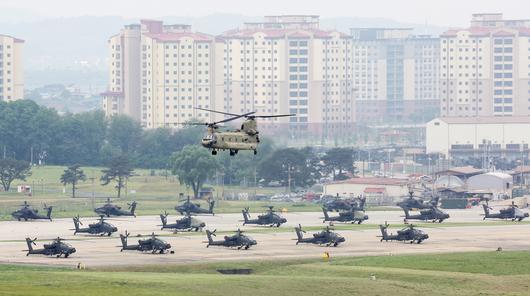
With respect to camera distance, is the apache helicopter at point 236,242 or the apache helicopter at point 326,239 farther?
the apache helicopter at point 326,239

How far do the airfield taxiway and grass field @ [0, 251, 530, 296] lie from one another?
6.40 m

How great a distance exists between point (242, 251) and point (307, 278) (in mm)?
24981

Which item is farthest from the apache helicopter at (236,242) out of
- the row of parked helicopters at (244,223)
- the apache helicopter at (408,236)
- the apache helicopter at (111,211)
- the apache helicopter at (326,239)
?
the apache helicopter at (111,211)

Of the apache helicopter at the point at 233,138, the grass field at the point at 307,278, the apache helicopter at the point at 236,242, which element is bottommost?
the grass field at the point at 307,278

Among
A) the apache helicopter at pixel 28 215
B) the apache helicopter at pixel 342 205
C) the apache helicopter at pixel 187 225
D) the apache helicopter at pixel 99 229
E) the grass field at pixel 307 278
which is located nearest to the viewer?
the grass field at pixel 307 278

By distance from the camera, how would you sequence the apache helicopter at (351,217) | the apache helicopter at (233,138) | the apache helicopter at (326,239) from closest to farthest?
the apache helicopter at (233,138) < the apache helicopter at (326,239) < the apache helicopter at (351,217)

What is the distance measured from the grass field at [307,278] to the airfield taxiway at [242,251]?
21.0 ft

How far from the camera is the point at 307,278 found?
361ft

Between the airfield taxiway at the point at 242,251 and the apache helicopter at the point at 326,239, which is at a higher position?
the apache helicopter at the point at 326,239

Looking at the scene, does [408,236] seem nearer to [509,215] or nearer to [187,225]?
[187,225]

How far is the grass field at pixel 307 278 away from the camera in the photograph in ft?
336

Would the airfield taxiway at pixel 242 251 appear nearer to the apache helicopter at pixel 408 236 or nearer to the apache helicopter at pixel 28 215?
the apache helicopter at pixel 408 236

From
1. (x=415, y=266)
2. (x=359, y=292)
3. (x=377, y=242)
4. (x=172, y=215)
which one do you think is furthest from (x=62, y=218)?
(x=359, y=292)

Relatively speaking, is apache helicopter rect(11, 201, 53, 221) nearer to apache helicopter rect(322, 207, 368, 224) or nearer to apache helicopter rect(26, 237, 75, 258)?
apache helicopter rect(322, 207, 368, 224)
